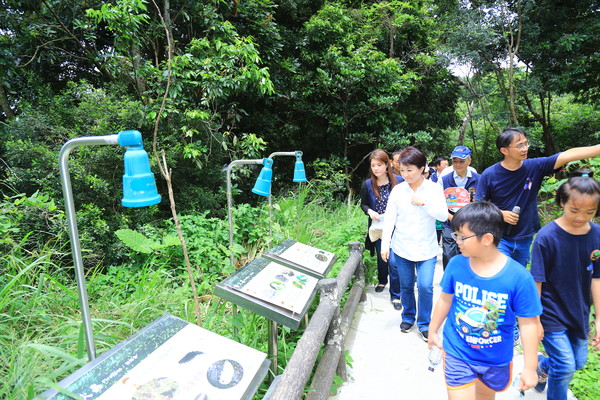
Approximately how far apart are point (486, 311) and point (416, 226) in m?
1.22

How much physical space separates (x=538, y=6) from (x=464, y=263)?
10.3 meters

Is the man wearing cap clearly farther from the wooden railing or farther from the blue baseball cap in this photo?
the wooden railing

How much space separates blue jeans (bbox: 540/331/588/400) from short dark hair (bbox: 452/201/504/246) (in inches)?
30.0

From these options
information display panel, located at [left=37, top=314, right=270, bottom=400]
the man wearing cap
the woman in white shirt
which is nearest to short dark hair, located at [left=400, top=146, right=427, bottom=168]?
the woman in white shirt

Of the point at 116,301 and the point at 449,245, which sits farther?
the point at 449,245

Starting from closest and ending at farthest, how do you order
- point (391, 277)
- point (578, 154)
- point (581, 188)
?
point (581, 188)
point (578, 154)
point (391, 277)

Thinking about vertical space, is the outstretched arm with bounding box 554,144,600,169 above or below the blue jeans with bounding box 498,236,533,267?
above

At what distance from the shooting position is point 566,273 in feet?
5.81

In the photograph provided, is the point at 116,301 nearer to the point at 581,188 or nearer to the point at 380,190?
the point at 380,190

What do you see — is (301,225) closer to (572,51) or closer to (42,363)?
(42,363)

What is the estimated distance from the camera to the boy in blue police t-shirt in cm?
150

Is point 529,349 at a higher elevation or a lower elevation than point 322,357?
higher

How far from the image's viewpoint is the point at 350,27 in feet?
26.1

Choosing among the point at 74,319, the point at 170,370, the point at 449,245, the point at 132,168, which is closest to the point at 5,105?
the point at 74,319
